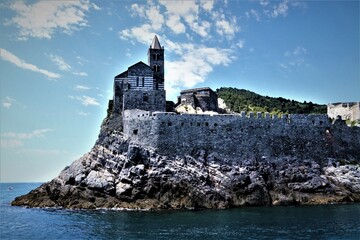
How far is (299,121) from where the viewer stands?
43.7 m

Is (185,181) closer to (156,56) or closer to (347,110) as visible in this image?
(156,56)

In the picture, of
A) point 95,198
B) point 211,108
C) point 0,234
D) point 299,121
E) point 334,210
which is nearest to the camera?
point 0,234

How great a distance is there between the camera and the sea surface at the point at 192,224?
25.3 m

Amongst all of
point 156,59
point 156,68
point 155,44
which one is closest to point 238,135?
point 156,68

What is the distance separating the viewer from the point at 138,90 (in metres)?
45.0

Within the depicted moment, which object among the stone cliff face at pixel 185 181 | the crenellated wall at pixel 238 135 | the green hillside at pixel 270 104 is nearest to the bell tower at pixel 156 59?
the crenellated wall at pixel 238 135

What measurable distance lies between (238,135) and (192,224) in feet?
49.4

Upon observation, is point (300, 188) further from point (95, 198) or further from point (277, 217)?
point (95, 198)

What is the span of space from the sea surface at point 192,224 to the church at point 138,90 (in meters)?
14.3

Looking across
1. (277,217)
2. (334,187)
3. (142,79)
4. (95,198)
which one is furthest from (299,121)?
(95,198)

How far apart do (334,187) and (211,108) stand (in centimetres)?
1954

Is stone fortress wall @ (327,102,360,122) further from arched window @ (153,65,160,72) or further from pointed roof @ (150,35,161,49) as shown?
pointed roof @ (150,35,161,49)


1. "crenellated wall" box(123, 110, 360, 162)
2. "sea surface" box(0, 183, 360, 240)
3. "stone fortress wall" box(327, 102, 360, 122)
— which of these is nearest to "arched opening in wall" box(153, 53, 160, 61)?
"crenellated wall" box(123, 110, 360, 162)

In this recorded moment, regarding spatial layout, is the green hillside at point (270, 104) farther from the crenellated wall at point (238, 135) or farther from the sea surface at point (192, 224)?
the sea surface at point (192, 224)
